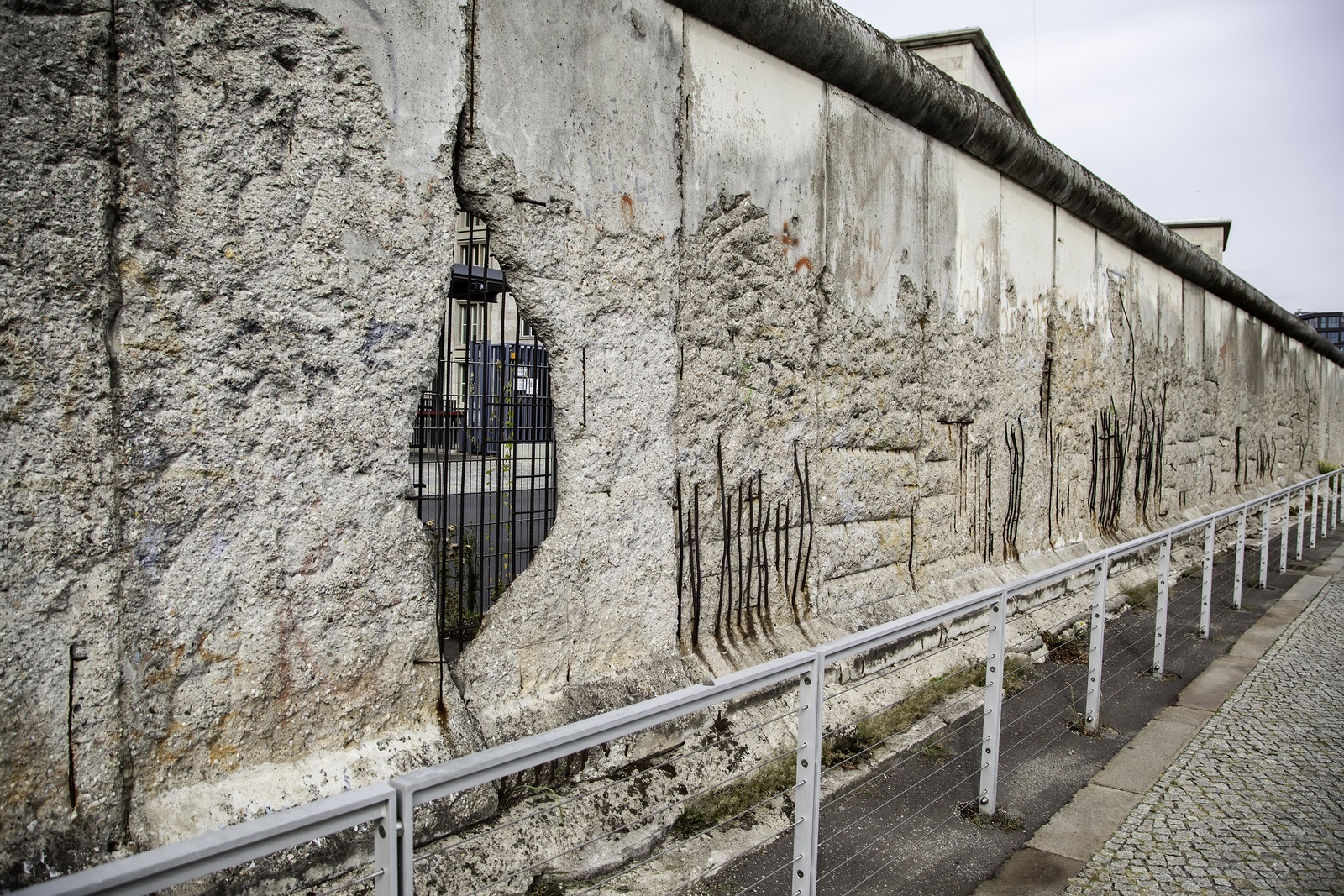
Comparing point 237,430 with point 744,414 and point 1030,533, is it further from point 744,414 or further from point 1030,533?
point 1030,533

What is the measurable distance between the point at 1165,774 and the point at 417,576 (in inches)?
135

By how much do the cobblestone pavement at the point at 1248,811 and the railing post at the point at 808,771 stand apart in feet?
3.47

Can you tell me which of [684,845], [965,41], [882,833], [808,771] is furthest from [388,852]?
[965,41]

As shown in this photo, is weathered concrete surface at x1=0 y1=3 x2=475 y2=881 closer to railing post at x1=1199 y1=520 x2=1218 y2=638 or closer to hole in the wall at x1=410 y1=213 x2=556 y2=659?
hole in the wall at x1=410 y1=213 x2=556 y2=659

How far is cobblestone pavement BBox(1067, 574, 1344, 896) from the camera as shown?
3.15 meters

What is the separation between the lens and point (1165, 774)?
4.17 metres

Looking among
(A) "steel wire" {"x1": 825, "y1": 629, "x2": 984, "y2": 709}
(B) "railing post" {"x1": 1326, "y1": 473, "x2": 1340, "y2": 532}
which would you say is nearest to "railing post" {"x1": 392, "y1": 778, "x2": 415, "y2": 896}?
(A) "steel wire" {"x1": 825, "y1": 629, "x2": 984, "y2": 709}

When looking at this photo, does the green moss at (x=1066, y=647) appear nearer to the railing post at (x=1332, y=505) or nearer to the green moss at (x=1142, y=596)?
the green moss at (x=1142, y=596)

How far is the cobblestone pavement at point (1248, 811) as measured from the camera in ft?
10.3

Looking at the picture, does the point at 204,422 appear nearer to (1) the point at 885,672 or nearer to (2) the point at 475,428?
(2) the point at 475,428

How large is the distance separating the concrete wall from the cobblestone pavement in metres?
1.52

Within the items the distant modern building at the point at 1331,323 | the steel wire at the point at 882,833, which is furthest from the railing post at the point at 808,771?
the distant modern building at the point at 1331,323

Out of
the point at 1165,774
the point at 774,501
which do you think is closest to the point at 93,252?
the point at 774,501

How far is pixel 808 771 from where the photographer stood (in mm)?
2699
